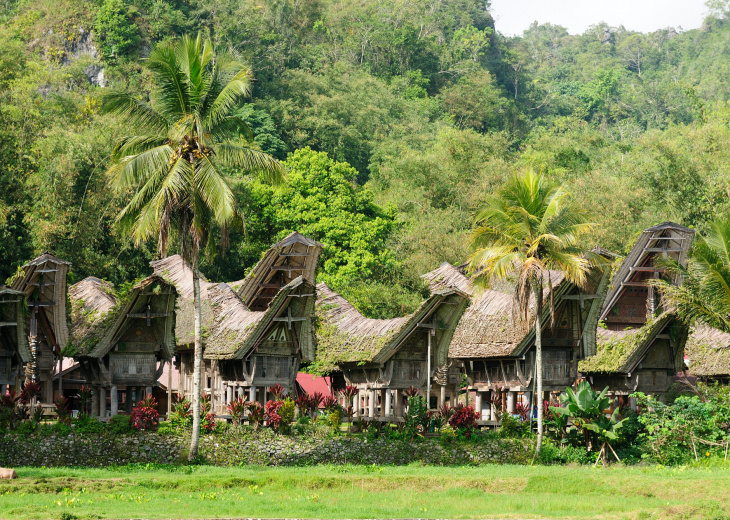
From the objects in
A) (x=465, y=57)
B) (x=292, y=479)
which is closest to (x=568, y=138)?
(x=465, y=57)

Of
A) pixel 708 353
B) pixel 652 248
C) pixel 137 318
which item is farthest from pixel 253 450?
pixel 708 353

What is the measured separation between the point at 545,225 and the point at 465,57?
295 ft

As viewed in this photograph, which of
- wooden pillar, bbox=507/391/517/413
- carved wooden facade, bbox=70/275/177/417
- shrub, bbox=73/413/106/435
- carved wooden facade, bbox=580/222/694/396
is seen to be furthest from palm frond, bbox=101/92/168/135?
carved wooden facade, bbox=580/222/694/396

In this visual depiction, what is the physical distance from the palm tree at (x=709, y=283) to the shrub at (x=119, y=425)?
17481 millimetres

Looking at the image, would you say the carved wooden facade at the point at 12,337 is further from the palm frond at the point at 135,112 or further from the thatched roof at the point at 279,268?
the thatched roof at the point at 279,268

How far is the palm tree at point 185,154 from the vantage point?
93.6 feet

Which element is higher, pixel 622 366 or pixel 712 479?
pixel 622 366

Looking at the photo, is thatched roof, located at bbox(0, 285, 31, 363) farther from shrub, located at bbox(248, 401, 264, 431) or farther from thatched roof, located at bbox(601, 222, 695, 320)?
thatched roof, located at bbox(601, 222, 695, 320)

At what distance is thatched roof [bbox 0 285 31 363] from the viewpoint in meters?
29.1

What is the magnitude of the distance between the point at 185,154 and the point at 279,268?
9.36 m

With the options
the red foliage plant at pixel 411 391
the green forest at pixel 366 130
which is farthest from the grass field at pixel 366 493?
the green forest at pixel 366 130

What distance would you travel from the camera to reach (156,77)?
29.6 meters

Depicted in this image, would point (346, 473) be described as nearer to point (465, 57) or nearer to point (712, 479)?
point (712, 479)

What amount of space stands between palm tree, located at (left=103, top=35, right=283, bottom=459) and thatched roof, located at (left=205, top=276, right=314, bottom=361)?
3.34m
